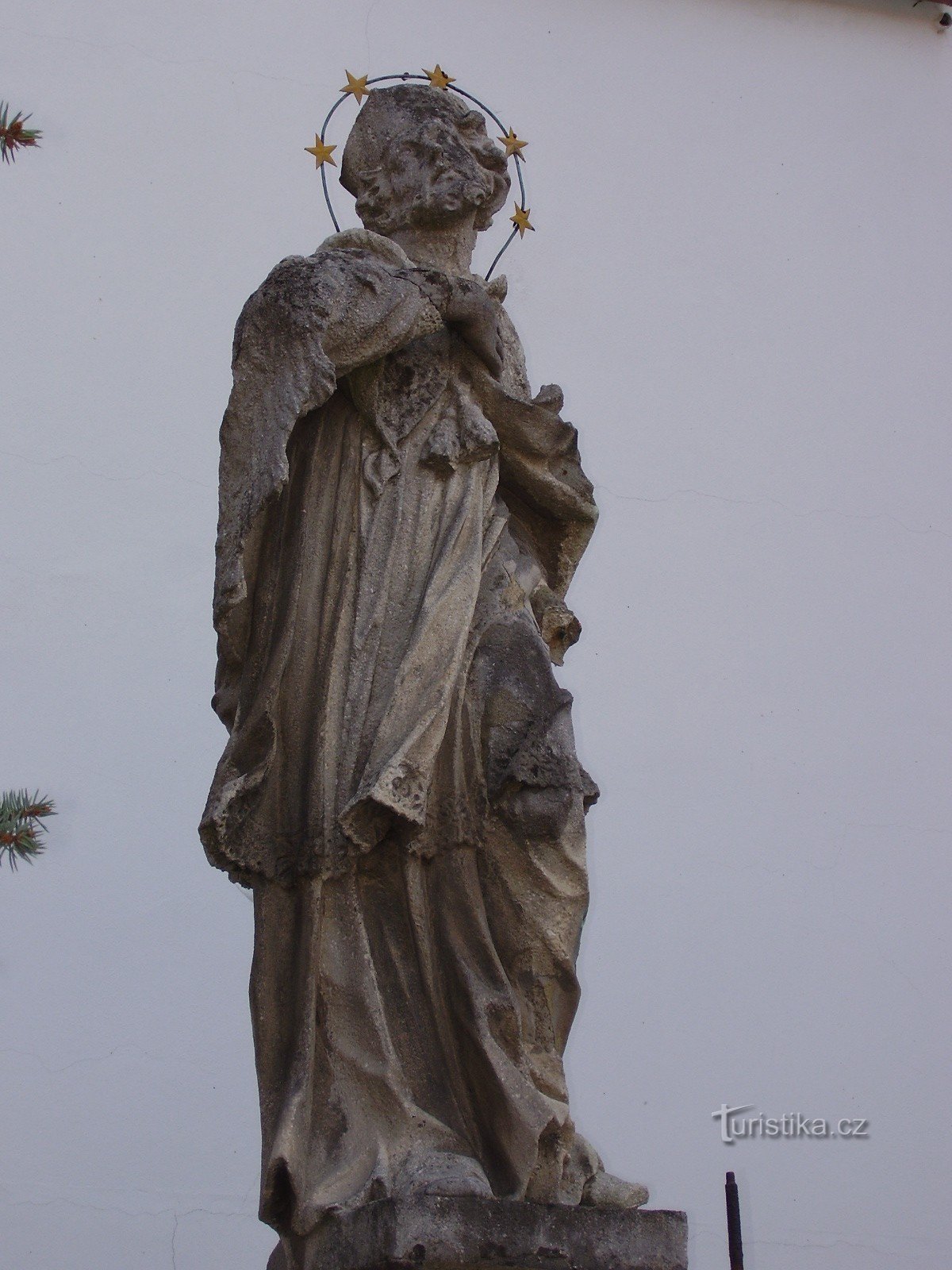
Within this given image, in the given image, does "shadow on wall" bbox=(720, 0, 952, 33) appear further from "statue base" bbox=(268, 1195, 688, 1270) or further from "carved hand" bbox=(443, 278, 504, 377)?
"statue base" bbox=(268, 1195, 688, 1270)

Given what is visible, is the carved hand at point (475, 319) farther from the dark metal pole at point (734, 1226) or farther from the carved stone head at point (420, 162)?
the dark metal pole at point (734, 1226)

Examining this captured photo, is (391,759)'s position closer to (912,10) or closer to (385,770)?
(385,770)

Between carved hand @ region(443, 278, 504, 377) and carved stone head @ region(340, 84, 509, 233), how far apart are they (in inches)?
9.3

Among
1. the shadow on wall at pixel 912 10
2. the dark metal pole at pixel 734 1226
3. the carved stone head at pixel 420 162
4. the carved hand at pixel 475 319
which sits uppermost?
the shadow on wall at pixel 912 10

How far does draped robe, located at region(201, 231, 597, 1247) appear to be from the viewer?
3.51 meters

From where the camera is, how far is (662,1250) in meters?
3.36

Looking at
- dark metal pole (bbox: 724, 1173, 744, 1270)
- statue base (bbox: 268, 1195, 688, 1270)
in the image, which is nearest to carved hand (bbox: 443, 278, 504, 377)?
statue base (bbox: 268, 1195, 688, 1270)

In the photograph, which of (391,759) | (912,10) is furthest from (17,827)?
(912,10)

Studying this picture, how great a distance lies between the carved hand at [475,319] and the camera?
400 centimetres

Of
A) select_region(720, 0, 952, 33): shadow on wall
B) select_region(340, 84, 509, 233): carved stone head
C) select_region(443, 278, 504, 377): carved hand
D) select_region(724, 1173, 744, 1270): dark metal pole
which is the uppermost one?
select_region(720, 0, 952, 33): shadow on wall

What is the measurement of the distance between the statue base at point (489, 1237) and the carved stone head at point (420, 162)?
189 centimetres

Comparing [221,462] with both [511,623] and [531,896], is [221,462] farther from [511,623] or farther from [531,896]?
[531,896]

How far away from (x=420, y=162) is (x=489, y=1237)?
205 centimetres

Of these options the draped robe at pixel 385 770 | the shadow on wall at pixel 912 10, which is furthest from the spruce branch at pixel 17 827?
the shadow on wall at pixel 912 10
